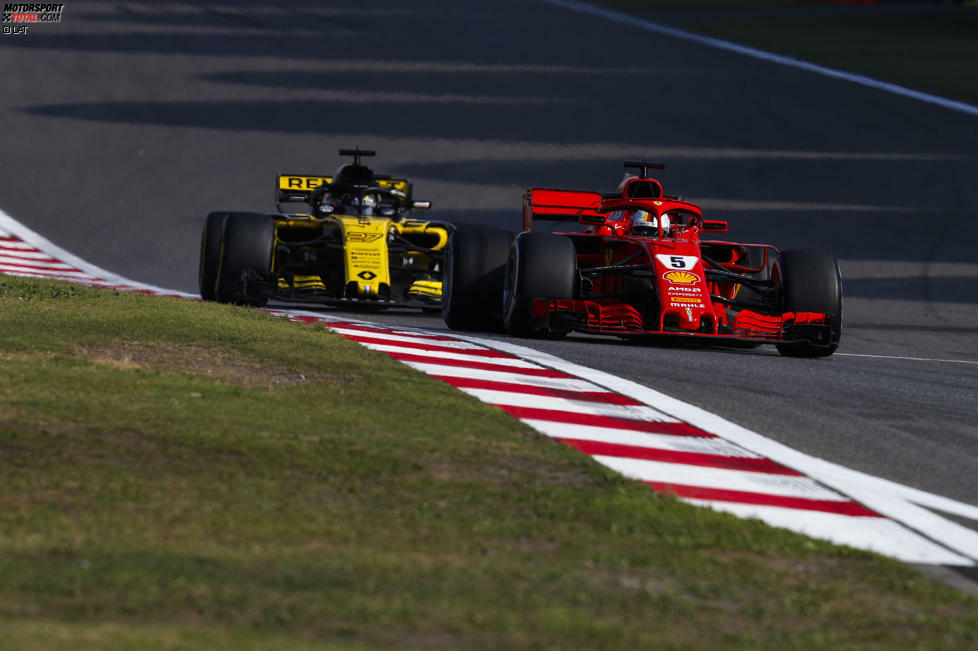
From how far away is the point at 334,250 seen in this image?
15055 millimetres

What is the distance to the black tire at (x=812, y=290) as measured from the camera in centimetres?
1233

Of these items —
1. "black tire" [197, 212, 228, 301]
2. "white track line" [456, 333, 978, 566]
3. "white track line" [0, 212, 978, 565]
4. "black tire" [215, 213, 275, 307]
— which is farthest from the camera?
"black tire" [197, 212, 228, 301]

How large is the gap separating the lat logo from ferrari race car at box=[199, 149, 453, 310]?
12.0ft

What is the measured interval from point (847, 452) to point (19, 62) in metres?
28.8

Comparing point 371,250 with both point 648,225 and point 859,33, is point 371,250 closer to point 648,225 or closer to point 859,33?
point 648,225

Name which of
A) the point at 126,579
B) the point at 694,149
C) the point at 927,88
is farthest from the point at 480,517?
the point at 927,88

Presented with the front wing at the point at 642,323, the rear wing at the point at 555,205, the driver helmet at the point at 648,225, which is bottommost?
the front wing at the point at 642,323

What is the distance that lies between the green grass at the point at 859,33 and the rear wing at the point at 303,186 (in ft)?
61.8

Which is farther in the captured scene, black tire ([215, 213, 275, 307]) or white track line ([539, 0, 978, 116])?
white track line ([539, 0, 978, 116])

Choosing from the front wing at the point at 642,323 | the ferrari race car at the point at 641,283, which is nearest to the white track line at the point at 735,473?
the front wing at the point at 642,323

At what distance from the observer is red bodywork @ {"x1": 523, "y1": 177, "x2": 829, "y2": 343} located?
1202 cm

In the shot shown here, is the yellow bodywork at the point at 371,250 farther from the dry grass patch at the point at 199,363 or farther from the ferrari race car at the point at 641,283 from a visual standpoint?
the dry grass patch at the point at 199,363

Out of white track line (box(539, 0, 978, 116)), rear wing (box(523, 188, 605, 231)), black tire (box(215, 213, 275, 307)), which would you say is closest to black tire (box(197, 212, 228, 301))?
black tire (box(215, 213, 275, 307))

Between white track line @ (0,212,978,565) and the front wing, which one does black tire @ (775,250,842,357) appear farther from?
white track line @ (0,212,978,565)
